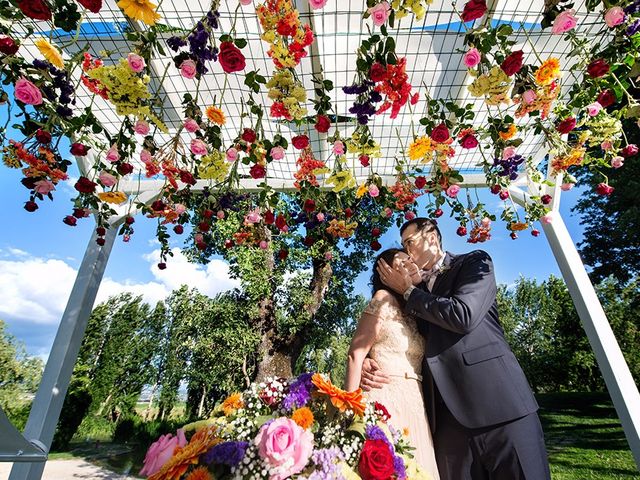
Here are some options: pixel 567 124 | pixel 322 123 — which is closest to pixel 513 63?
pixel 567 124

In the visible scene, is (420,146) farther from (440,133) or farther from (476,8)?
(476,8)

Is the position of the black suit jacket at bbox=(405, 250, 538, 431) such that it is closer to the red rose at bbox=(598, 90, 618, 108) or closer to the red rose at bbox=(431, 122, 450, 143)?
the red rose at bbox=(431, 122, 450, 143)

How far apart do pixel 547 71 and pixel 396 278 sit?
1.05 meters

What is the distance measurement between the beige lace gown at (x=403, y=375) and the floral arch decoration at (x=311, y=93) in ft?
2.44

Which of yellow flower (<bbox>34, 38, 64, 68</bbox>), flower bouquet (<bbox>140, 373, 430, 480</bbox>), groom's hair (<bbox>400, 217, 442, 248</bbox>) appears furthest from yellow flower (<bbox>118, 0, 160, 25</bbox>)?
groom's hair (<bbox>400, 217, 442, 248</bbox>)

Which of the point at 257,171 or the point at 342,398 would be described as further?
the point at 257,171

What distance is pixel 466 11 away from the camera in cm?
118

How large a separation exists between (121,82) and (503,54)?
1428 mm

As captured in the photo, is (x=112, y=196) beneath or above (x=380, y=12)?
beneath

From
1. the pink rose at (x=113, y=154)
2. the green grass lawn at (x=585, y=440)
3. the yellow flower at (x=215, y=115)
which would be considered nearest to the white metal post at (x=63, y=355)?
the pink rose at (x=113, y=154)

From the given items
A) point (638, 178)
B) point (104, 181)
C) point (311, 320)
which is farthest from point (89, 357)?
point (638, 178)

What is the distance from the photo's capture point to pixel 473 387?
4.97 ft

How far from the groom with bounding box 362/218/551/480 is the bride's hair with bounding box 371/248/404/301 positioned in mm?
128

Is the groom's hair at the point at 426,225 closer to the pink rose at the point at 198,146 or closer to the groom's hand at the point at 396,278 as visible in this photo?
the groom's hand at the point at 396,278
